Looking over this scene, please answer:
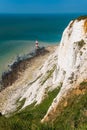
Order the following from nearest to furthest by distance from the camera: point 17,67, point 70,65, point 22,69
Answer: point 70,65 → point 22,69 → point 17,67

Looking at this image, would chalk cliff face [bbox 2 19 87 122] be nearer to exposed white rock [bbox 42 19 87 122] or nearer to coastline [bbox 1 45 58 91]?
exposed white rock [bbox 42 19 87 122]

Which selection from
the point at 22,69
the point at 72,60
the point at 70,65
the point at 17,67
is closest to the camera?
the point at 72,60

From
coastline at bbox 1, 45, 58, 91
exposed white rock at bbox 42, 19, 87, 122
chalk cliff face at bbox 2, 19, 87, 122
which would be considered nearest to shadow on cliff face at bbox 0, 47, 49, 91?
coastline at bbox 1, 45, 58, 91

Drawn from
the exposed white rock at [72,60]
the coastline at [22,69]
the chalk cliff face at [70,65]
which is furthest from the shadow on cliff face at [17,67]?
the exposed white rock at [72,60]

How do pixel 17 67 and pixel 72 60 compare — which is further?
pixel 17 67

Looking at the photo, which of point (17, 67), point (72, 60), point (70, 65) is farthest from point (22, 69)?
point (72, 60)

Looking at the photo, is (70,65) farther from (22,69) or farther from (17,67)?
(17,67)

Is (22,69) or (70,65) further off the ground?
(70,65)

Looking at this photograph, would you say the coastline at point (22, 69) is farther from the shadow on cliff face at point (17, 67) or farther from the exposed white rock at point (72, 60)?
the exposed white rock at point (72, 60)
